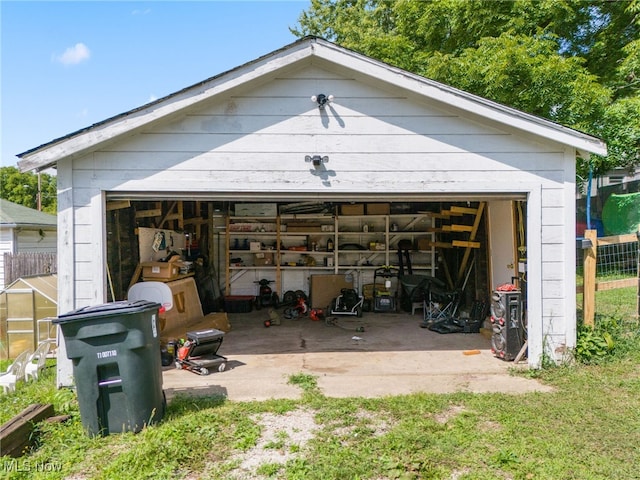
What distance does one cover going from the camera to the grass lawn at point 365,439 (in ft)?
9.54

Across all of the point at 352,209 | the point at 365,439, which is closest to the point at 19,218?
the point at 352,209

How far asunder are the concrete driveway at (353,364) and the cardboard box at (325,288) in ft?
6.10

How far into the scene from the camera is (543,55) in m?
8.52

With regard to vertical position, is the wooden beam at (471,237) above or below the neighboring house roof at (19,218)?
below

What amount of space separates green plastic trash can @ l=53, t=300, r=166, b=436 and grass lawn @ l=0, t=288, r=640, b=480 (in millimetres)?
162

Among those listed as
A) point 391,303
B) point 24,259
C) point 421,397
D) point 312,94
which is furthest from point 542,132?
point 24,259

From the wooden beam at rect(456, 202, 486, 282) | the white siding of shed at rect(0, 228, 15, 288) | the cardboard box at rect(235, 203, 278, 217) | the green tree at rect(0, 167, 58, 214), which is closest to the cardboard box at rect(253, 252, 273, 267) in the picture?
the cardboard box at rect(235, 203, 278, 217)

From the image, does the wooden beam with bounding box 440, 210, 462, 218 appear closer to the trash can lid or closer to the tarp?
the tarp

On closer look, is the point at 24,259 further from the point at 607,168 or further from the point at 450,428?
the point at 607,168

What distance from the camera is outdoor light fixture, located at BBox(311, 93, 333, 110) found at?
490 cm

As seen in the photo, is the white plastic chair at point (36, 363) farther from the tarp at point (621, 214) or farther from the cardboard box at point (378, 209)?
the tarp at point (621, 214)

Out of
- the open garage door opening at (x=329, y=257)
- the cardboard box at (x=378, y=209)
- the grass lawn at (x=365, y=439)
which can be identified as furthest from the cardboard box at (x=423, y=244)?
the grass lawn at (x=365, y=439)

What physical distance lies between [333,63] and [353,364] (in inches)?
149

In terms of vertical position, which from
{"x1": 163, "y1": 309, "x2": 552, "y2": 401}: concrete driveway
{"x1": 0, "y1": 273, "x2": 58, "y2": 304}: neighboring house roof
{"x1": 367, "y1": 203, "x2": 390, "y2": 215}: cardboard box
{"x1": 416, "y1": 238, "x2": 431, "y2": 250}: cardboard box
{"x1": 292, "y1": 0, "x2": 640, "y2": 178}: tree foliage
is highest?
{"x1": 292, "y1": 0, "x2": 640, "y2": 178}: tree foliage
